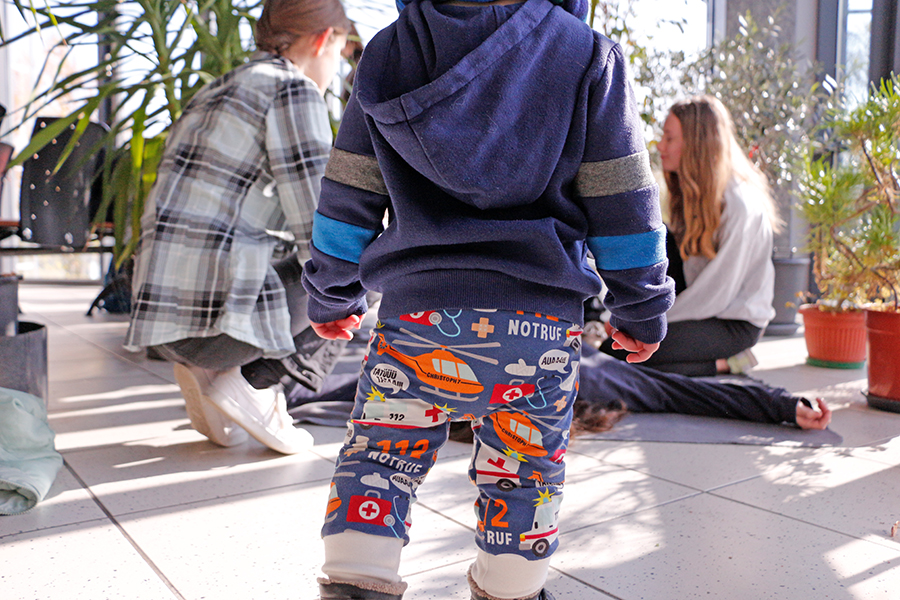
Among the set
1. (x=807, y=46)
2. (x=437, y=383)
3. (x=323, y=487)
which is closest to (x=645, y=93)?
(x=807, y=46)

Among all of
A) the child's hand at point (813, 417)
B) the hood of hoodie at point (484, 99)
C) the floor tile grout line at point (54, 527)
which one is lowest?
the child's hand at point (813, 417)

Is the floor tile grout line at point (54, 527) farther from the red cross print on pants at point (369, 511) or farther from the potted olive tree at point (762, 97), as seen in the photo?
the potted olive tree at point (762, 97)

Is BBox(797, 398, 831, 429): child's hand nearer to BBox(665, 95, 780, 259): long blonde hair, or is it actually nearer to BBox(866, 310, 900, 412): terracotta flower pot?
BBox(866, 310, 900, 412): terracotta flower pot

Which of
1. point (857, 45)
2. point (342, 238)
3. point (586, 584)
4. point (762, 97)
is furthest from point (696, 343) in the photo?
point (857, 45)

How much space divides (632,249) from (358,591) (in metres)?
0.51

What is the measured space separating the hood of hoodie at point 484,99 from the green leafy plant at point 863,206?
180 cm

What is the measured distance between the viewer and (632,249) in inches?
33.1

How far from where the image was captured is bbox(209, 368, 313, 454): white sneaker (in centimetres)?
162

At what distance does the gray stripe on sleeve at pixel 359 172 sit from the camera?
894 millimetres

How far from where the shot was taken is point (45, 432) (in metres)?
1.54

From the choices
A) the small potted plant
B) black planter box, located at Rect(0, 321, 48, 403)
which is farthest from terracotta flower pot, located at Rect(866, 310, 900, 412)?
black planter box, located at Rect(0, 321, 48, 403)

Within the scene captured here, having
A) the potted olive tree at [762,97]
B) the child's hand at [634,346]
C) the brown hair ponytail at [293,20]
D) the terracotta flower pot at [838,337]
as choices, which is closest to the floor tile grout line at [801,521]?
the child's hand at [634,346]

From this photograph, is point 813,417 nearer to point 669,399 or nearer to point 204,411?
point 669,399

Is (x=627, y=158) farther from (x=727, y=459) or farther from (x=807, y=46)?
(x=807, y=46)
